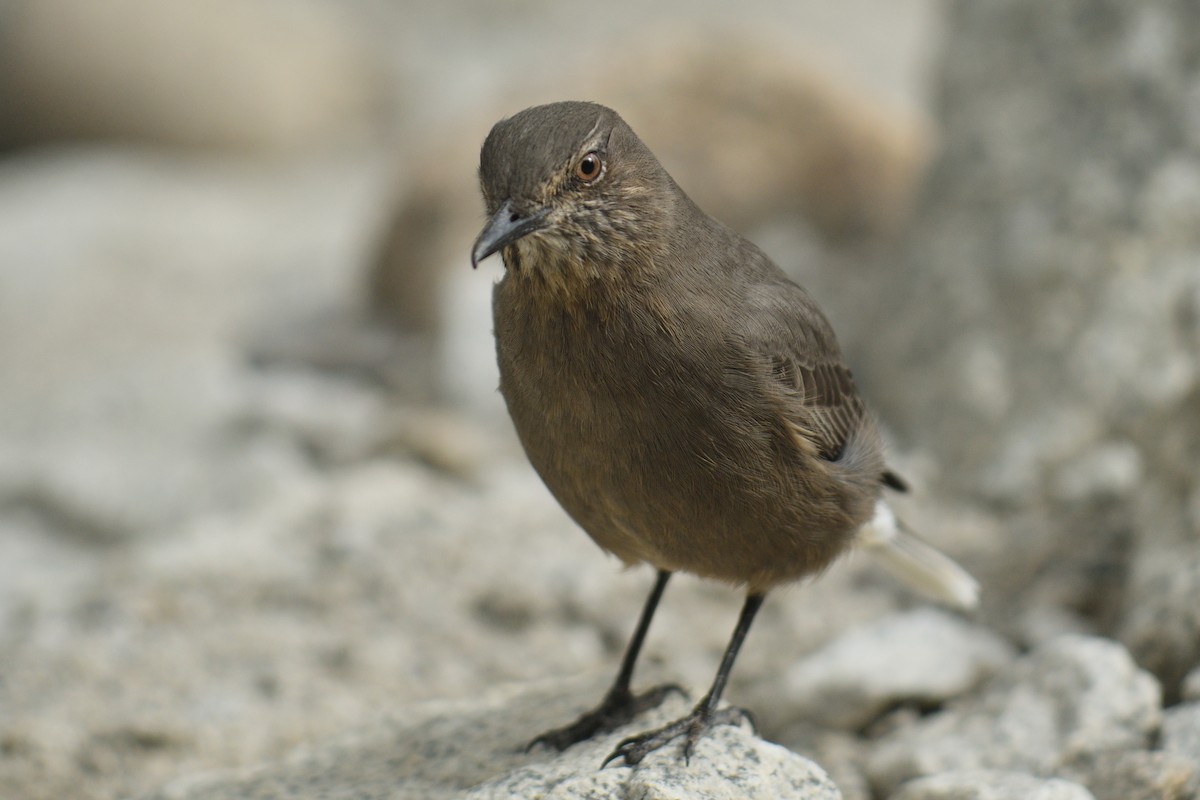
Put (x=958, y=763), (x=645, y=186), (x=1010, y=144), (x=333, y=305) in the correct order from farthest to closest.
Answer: (x=333, y=305) < (x=1010, y=144) < (x=958, y=763) < (x=645, y=186)

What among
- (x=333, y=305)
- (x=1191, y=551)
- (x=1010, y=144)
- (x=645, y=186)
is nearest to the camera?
(x=645, y=186)

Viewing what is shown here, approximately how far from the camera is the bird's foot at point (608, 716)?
4.59m

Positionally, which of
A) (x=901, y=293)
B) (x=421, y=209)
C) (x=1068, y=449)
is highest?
(x=421, y=209)

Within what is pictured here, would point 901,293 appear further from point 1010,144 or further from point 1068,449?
point 1068,449

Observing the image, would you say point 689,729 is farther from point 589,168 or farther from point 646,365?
point 589,168

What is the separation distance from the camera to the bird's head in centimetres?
387

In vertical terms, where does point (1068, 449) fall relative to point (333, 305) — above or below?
below

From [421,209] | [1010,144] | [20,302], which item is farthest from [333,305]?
[1010,144]

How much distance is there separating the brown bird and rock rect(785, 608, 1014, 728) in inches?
38.3

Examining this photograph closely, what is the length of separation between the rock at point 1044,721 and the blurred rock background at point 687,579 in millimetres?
14

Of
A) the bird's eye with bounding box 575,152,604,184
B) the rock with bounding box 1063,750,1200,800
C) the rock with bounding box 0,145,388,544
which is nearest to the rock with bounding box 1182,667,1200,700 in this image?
the rock with bounding box 1063,750,1200,800

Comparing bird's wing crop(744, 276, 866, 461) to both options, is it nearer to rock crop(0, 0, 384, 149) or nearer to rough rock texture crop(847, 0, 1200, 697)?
rough rock texture crop(847, 0, 1200, 697)

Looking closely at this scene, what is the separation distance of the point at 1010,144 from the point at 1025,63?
481mm

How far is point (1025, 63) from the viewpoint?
7516mm
